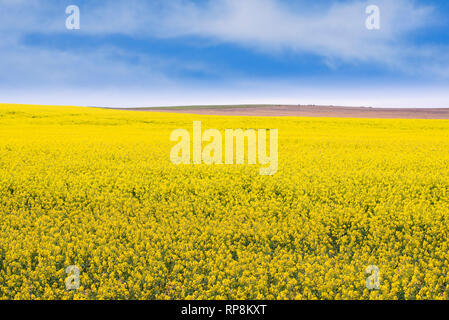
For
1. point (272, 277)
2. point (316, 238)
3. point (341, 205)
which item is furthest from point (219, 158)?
point (272, 277)

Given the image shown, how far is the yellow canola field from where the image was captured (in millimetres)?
4355

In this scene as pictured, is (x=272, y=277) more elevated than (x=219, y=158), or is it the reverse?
(x=219, y=158)

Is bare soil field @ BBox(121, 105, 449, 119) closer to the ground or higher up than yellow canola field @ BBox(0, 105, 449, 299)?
higher up

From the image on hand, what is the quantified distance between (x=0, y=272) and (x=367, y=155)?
13.5 meters

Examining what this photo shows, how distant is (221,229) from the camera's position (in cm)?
590

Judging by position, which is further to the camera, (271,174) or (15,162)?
(15,162)

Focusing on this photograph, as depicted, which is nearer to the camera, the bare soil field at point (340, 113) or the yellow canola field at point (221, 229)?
the yellow canola field at point (221, 229)

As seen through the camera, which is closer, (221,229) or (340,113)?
(221,229)

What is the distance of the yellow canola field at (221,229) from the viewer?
436 cm

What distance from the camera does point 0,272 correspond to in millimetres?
4648

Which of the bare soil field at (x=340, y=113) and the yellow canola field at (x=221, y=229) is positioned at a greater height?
the bare soil field at (x=340, y=113)

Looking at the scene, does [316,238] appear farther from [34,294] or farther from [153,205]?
[34,294]

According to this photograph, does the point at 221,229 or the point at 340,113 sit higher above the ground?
the point at 340,113

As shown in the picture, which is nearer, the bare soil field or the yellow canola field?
the yellow canola field
